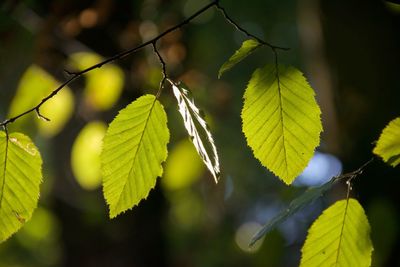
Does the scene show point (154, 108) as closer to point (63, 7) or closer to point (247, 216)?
point (63, 7)

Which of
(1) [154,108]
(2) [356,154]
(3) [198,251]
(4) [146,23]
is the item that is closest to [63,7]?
(4) [146,23]

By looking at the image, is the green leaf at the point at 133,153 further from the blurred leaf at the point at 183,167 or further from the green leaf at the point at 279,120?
the blurred leaf at the point at 183,167

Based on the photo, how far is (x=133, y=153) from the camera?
0.66 metres

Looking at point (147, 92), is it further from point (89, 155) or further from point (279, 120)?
point (279, 120)

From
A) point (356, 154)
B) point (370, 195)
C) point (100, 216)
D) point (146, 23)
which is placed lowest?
point (370, 195)

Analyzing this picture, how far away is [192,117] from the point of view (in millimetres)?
657

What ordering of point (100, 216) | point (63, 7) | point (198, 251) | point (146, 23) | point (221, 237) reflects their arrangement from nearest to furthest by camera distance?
point (63, 7) < point (146, 23) < point (100, 216) < point (198, 251) < point (221, 237)

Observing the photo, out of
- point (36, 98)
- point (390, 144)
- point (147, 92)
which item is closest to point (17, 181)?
point (390, 144)

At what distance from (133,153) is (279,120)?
0.18 meters

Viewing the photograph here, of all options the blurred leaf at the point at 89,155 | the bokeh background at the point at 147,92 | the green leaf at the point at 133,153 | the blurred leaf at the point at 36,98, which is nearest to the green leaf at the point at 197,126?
the green leaf at the point at 133,153

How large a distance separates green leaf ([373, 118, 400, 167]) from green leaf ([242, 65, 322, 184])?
0.08 metres

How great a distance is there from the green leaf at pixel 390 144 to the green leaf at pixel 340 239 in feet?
0.21

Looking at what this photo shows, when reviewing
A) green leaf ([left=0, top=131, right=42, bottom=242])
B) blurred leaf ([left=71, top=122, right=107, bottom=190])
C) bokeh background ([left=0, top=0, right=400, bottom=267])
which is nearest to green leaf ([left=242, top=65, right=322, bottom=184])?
green leaf ([left=0, top=131, right=42, bottom=242])

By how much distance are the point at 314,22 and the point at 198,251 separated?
3.66 meters
